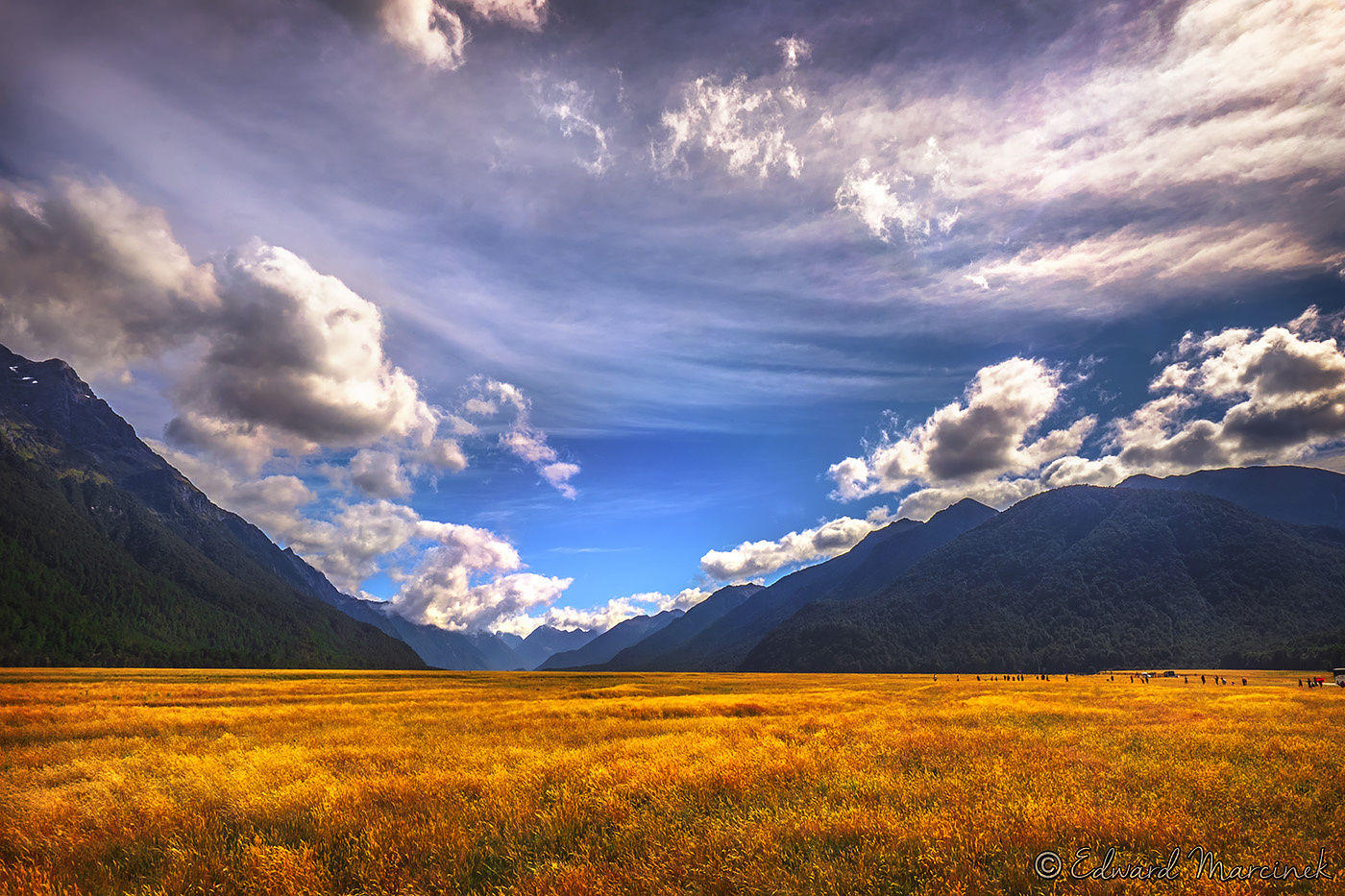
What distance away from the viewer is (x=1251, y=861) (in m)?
6.47

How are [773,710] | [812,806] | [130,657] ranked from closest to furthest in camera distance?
[812,806], [773,710], [130,657]

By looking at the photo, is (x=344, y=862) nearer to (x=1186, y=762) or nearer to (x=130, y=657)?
(x=1186, y=762)

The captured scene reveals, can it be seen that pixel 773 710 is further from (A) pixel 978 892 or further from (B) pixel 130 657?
(B) pixel 130 657

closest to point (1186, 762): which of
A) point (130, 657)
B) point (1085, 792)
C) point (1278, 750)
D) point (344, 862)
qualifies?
point (1278, 750)

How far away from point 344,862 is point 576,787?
4.14 metres

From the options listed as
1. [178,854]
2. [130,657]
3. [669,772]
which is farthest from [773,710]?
[130,657]

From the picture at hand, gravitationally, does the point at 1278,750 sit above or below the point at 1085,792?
below

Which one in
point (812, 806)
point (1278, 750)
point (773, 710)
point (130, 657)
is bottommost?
point (130, 657)

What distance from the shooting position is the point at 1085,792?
9.37 metres

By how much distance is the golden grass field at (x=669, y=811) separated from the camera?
22.1 feet

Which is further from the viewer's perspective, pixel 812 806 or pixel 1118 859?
pixel 812 806

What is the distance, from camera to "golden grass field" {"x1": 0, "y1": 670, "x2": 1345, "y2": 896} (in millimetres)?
6727

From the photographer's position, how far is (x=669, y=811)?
9180mm

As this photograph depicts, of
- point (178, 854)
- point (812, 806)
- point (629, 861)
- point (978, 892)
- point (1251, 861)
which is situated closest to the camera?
point (978, 892)
